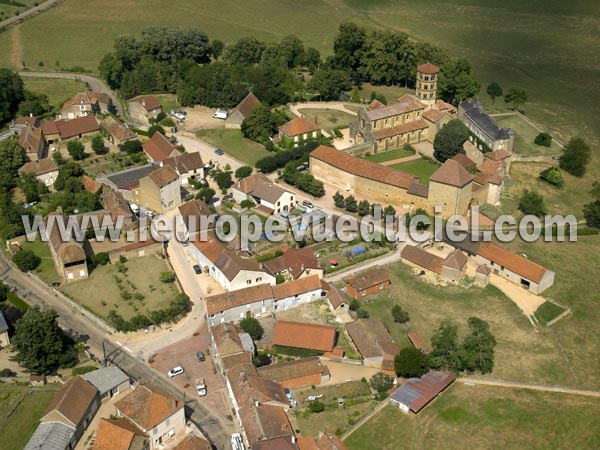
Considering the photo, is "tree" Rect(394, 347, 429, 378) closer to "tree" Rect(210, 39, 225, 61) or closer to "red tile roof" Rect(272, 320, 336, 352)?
"red tile roof" Rect(272, 320, 336, 352)

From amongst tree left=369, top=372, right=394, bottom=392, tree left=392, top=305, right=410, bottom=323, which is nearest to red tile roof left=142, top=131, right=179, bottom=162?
tree left=392, top=305, right=410, bottom=323

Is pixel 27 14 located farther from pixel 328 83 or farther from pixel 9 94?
pixel 328 83

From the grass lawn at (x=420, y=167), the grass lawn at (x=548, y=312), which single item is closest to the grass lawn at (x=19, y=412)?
the grass lawn at (x=548, y=312)

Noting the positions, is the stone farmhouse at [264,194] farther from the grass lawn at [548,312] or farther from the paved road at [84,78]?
the paved road at [84,78]


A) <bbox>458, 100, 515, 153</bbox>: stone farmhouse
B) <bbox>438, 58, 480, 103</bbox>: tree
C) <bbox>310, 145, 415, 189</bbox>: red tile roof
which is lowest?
<bbox>310, 145, 415, 189</bbox>: red tile roof

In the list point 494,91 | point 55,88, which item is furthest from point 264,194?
point 55,88

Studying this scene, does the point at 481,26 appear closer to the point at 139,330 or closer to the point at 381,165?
the point at 381,165

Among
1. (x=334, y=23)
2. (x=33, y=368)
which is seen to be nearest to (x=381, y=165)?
(x=33, y=368)
